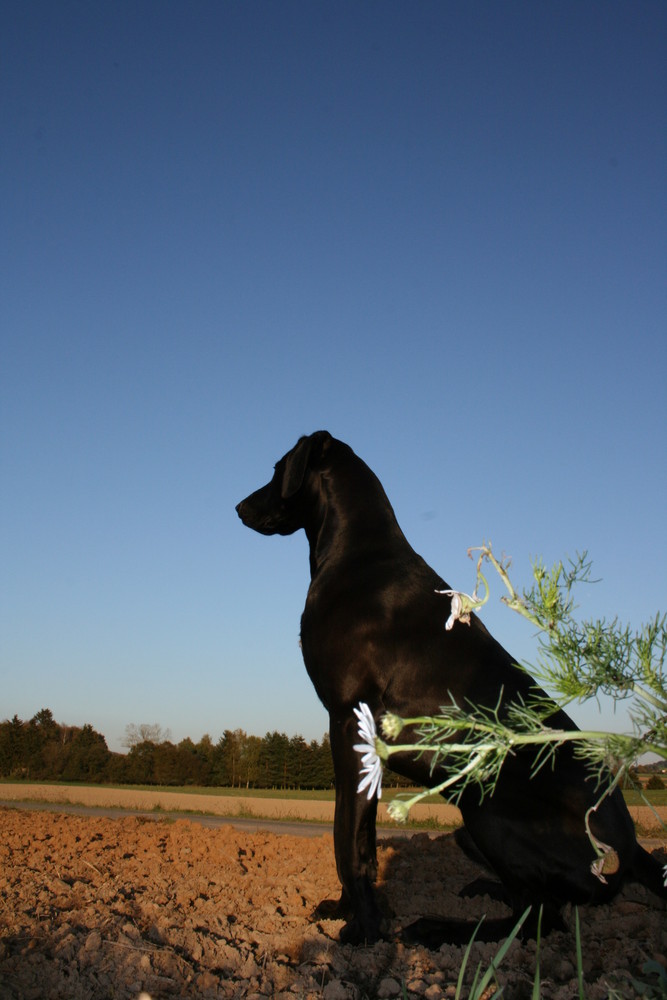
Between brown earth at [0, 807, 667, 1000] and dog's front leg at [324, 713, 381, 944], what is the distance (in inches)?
5.6

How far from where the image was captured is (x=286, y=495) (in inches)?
189

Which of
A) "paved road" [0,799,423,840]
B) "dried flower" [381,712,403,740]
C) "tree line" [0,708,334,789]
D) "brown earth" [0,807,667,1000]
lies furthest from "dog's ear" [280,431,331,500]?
"tree line" [0,708,334,789]

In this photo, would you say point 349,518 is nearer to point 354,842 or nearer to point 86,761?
point 354,842

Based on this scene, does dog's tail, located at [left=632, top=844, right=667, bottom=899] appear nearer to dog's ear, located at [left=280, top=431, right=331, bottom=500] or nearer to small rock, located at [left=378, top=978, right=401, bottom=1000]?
small rock, located at [left=378, top=978, right=401, bottom=1000]

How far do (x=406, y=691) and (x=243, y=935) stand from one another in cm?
139

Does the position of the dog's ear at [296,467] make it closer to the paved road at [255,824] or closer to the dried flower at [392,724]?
the dried flower at [392,724]

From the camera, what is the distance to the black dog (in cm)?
324

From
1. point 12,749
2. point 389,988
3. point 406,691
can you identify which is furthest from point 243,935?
point 12,749

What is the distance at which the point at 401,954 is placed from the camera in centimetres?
327

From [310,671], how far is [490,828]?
1.26 m

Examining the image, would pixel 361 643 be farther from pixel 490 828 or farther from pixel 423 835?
pixel 423 835

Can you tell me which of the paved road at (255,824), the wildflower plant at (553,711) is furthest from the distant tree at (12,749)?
the wildflower plant at (553,711)

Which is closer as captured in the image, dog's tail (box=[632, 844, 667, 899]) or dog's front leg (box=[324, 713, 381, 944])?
dog's tail (box=[632, 844, 667, 899])

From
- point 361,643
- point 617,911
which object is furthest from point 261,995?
point 617,911
